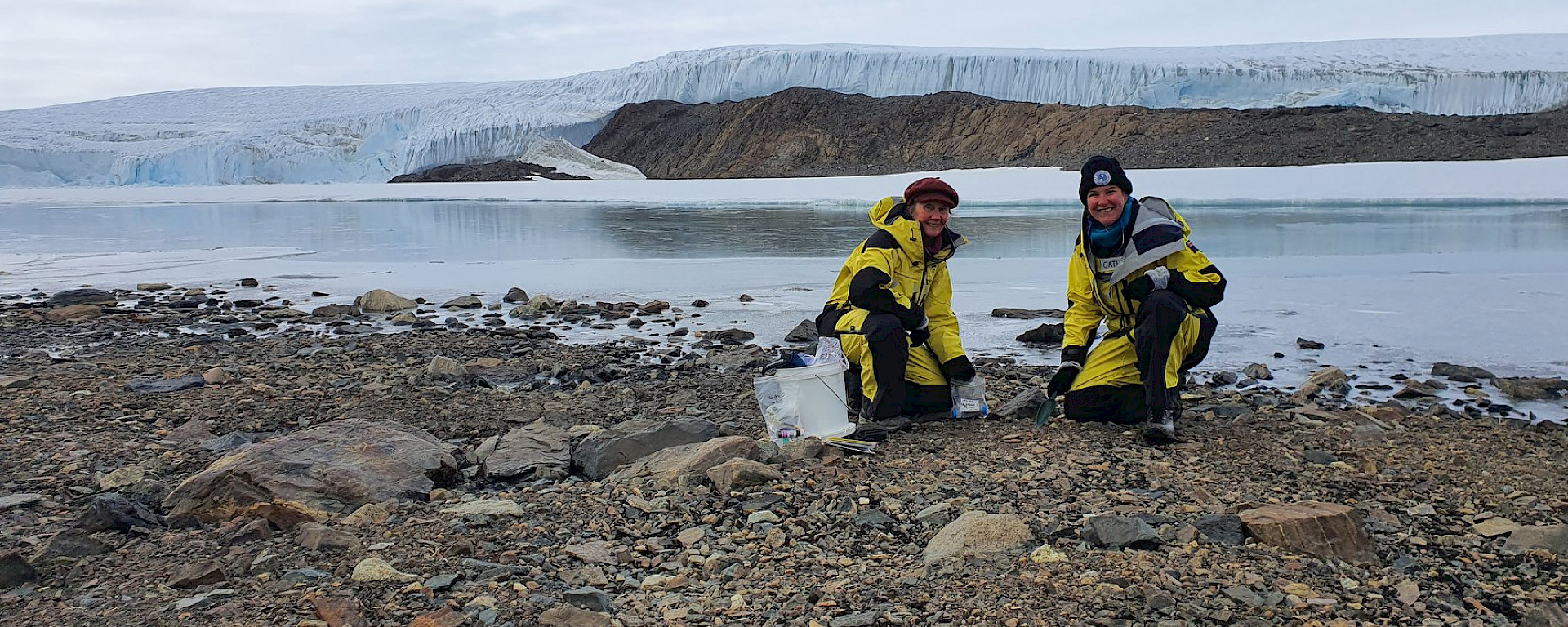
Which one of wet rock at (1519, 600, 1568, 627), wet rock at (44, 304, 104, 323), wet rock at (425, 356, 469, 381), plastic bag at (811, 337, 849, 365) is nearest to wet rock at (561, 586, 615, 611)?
plastic bag at (811, 337, 849, 365)

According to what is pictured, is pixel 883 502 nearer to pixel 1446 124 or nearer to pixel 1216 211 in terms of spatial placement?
pixel 1216 211

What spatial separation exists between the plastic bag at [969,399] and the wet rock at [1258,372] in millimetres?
1559

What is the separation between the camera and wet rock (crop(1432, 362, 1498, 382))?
4699mm

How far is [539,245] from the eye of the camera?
42.1 ft

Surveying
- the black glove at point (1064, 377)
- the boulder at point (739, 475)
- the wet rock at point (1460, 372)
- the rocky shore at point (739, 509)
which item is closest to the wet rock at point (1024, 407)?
the rocky shore at point (739, 509)

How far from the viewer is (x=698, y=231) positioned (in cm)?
1498

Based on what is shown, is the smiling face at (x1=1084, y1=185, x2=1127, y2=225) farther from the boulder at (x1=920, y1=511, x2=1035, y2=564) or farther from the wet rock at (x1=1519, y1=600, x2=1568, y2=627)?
the wet rock at (x1=1519, y1=600, x2=1568, y2=627)

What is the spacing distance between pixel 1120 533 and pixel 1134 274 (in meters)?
1.26

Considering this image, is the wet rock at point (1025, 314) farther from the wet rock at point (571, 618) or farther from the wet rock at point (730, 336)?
the wet rock at point (571, 618)

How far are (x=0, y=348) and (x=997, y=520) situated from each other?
535 cm

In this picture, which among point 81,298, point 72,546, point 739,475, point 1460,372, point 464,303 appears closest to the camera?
point 72,546

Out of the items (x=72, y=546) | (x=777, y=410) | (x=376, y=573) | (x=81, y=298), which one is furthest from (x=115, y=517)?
(x=81, y=298)

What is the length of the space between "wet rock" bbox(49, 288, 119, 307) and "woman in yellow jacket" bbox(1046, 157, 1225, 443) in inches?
252

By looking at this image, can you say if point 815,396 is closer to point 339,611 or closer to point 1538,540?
point 339,611
